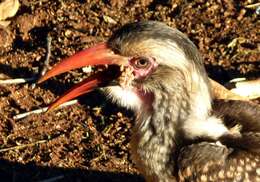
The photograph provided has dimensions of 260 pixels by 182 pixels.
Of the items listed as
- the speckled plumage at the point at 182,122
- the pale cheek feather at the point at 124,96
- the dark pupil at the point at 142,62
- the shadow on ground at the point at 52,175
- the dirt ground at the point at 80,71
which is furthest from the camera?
the dirt ground at the point at 80,71

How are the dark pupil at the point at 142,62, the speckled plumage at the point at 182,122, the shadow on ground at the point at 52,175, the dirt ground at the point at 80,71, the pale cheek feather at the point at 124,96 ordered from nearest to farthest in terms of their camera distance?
1. the speckled plumage at the point at 182,122
2. the dark pupil at the point at 142,62
3. the pale cheek feather at the point at 124,96
4. the shadow on ground at the point at 52,175
5. the dirt ground at the point at 80,71

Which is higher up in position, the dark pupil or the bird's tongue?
the dark pupil

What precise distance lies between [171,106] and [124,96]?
0.31 meters

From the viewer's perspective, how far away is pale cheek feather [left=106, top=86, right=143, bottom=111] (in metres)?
5.02

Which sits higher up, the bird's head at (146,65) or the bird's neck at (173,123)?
the bird's head at (146,65)

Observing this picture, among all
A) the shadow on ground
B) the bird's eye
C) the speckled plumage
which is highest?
the bird's eye

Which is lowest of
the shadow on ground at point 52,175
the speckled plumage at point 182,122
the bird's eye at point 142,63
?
the shadow on ground at point 52,175

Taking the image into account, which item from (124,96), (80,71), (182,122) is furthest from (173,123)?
(80,71)

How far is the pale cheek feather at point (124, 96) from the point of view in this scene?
502cm

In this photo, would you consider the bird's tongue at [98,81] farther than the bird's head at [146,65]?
Yes

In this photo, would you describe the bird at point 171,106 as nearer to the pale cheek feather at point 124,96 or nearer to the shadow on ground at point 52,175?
the pale cheek feather at point 124,96

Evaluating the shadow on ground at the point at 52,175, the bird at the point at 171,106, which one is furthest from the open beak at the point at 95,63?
the shadow on ground at the point at 52,175

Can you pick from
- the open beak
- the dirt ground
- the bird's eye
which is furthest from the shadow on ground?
the bird's eye

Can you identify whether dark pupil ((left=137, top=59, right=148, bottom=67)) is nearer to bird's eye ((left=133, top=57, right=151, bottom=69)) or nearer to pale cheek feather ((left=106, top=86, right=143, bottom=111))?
bird's eye ((left=133, top=57, right=151, bottom=69))
